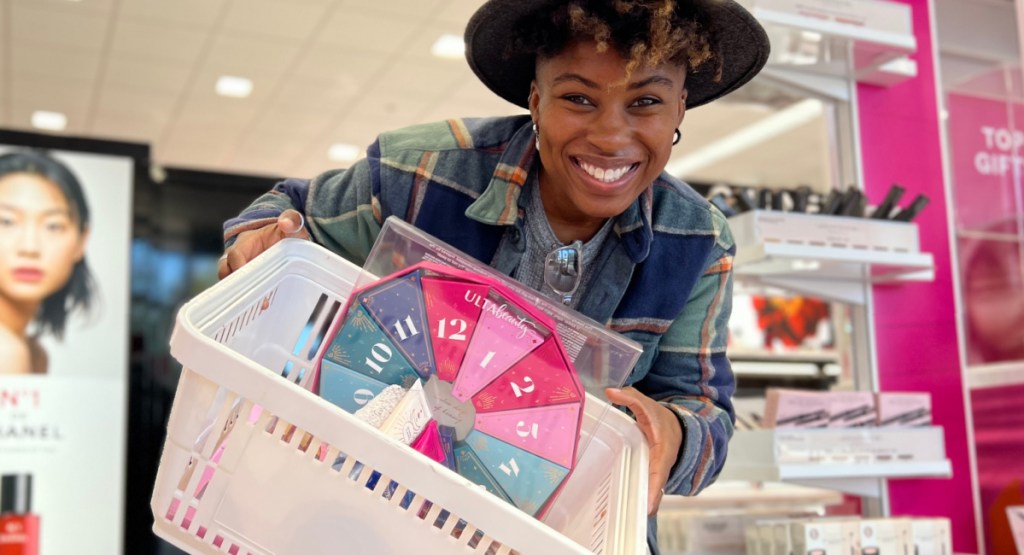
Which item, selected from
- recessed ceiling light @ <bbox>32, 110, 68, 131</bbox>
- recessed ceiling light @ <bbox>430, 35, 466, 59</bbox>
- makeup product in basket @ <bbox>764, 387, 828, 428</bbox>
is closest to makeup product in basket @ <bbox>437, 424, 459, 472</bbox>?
makeup product in basket @ <bbox>764, 387, 828, 428</bbox>

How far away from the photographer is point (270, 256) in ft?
3.47

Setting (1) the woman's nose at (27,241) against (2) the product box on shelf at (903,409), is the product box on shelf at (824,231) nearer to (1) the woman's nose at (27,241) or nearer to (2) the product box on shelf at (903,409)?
(2) the product box on shelf at (903,409)

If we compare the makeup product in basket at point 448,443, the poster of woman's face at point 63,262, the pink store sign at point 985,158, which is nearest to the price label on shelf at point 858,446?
the pink store sign at point 985,158

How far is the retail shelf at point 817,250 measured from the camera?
Result: 208 cm

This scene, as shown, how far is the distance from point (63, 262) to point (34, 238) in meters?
0.13

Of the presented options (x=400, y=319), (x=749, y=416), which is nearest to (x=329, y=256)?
(x=400, y=319)

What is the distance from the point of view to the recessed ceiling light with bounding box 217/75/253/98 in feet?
21.0

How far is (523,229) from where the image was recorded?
A: 4.29 ft

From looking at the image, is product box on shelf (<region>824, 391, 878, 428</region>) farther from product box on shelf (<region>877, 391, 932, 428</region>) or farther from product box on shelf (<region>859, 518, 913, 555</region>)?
product box on shelf (<region>859, 518, 913, 555</region>)

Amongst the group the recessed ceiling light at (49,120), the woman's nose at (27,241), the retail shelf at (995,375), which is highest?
the recessed ceiling light at (49,120)

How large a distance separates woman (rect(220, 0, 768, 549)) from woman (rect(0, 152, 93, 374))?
2.51 meters

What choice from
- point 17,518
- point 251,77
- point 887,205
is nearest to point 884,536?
point 887,205

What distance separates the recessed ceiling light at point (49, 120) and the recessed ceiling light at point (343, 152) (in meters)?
2.06

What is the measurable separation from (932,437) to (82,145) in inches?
121
